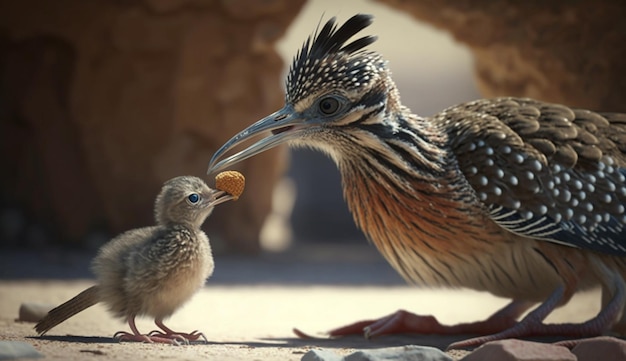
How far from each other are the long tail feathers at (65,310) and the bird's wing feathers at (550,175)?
2.32m

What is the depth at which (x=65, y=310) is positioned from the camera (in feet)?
15.2

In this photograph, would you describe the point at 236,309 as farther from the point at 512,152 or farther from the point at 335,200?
the point at 335,200

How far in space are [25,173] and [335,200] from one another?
18.4 feet

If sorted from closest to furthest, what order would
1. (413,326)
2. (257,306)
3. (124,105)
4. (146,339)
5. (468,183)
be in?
(146,339) → (468,183) → (413,326) → (257,306) → (124,105)

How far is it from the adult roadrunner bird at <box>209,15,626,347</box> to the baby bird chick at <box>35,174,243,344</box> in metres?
0.33

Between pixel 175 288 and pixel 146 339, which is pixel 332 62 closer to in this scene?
pixel 175 288

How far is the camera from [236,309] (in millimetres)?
6949

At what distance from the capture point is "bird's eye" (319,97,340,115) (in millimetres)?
5094

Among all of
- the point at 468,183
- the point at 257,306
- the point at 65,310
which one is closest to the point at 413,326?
the point at 468,183

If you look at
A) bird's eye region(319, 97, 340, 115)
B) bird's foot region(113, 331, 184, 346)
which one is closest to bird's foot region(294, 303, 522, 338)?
bird's foot region(113, 331, 184, 346)

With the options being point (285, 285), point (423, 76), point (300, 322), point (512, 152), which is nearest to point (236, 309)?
point (300, 322)

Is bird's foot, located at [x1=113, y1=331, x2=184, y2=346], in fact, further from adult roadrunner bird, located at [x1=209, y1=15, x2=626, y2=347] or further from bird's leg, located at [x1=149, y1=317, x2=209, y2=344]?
adult roadrunner bird, located at [x1=209, y1=15, x2=626, y2=347]

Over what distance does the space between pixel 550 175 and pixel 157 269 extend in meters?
2.37

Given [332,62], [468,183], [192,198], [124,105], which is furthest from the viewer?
[124,105]
